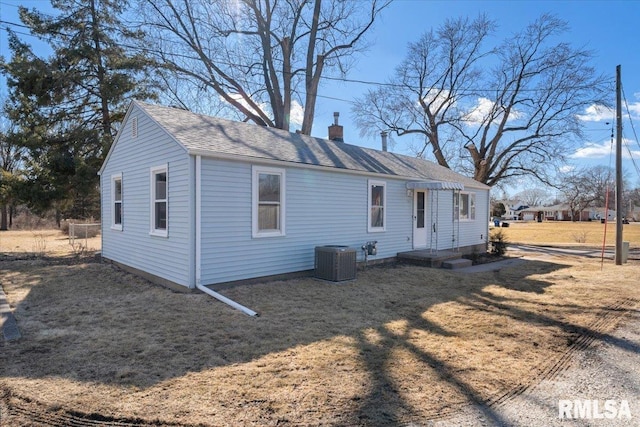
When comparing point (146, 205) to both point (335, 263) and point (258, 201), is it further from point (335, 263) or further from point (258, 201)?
point (335, 263)

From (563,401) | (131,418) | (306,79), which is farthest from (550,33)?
(131,418)

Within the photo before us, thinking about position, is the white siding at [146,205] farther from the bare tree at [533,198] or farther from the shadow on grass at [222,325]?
the bare tree at [533,198]

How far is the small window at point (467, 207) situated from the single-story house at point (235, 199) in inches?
103

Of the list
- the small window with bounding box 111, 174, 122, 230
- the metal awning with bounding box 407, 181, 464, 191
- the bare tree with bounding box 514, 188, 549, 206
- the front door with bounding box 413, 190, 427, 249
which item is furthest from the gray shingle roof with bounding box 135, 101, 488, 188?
the bare tree with bounding box 514, 188, 549, 206

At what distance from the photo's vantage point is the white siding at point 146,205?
24.4ft

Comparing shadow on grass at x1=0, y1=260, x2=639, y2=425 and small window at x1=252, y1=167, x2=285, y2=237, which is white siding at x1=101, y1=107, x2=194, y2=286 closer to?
shadow on grass at x1=0, y1=260, x2=639, y2=425

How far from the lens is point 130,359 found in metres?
4.21

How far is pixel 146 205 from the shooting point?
8.95 meters

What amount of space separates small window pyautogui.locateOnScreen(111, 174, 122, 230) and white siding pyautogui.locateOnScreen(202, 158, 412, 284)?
475 centimetres

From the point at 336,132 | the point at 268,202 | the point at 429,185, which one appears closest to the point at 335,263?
the point at 268,202

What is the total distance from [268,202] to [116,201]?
5.15 meters

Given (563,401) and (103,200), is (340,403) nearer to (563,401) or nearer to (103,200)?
(563,401)

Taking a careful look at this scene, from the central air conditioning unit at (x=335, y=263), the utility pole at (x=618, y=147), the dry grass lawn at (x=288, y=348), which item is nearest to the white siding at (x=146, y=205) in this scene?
the dry grass lawn at (x=288, y=348)

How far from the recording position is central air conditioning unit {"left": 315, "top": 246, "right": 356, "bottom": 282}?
8.76m
